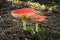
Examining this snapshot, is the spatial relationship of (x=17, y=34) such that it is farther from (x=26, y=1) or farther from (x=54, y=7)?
(x=26, y=1)

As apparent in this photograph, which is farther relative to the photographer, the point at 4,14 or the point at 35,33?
the point at 4,14

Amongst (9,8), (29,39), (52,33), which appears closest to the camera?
(29,39)

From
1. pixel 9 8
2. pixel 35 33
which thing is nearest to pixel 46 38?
pixel 35 33

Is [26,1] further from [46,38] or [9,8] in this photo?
[46,38]

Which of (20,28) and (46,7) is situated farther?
(46,7)

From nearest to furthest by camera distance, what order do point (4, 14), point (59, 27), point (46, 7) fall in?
point (59, 27)
point (4, 14)
point (46, 7)

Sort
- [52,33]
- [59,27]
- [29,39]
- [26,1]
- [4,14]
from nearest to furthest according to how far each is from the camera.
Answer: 1. [29,39]
2. [52,33]
3. [59,27]
4. [4,14]
5. [26,1]

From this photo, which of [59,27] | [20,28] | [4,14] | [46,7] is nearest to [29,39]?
[20,28]

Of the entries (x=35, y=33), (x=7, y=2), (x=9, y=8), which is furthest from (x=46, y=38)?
(x=7, y=2)

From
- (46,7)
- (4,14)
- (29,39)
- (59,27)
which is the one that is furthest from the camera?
(46,7)
